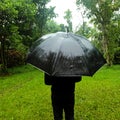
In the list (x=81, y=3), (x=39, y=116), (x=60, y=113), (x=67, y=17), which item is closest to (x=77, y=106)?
(x=39, y=116)

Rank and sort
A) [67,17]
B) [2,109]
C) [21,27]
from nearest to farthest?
[2,109] → [21,27] → [67,17]

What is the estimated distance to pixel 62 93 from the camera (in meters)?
5.25

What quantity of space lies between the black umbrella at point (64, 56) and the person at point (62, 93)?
0.22m

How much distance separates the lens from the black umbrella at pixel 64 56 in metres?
4.95

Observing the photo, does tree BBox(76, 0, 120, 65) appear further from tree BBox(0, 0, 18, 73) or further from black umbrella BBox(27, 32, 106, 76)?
black umbrella BBox(27, 32, 106, 76)

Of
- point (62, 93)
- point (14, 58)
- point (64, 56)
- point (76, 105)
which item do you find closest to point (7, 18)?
point (14, 58)

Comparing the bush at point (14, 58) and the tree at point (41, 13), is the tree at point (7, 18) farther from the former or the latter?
the tree at point (41, 13)

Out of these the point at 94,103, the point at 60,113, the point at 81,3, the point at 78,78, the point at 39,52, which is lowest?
the point at 94,103

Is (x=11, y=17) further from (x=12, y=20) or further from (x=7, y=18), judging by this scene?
(x=12, y=20)

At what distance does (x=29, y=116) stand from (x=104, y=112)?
2.23 m

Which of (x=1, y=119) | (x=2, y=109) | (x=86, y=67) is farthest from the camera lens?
(x=2, y=109)

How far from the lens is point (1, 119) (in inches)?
325

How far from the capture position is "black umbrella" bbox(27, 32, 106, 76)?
495 cm

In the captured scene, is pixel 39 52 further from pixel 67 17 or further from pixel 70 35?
pixel 67 17
